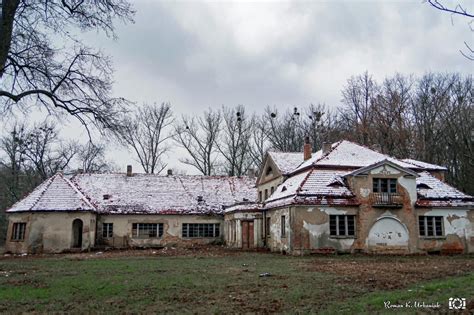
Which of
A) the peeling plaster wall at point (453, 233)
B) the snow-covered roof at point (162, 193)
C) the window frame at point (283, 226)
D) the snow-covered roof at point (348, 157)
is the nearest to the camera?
the peeling plaster wall at point (453, 233)

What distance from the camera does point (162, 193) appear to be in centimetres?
3791

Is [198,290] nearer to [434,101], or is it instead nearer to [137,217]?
[137,217]

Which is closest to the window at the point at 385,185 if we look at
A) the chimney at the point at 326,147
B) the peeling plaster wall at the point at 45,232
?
the chimney at the point at 326,147

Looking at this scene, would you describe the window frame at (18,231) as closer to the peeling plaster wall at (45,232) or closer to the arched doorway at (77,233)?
the peeling plaster wall at (45,232)

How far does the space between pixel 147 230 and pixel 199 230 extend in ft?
13.3

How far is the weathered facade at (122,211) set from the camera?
31203mm

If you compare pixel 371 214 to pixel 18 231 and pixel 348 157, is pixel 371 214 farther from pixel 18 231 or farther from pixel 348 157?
pixel 18 231

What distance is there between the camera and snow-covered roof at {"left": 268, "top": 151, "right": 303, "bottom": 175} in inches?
1317

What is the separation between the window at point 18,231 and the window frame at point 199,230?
1131cm

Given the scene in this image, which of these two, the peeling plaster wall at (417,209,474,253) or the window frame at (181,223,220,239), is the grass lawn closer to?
the peeling plaster wall at (417,209,474,253)

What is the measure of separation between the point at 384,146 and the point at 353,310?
121 ft

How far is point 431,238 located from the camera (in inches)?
1062

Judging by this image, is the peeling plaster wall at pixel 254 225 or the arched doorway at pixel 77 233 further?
the arched doorway at pixel 77 233

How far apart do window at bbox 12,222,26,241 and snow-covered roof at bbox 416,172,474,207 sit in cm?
2558
